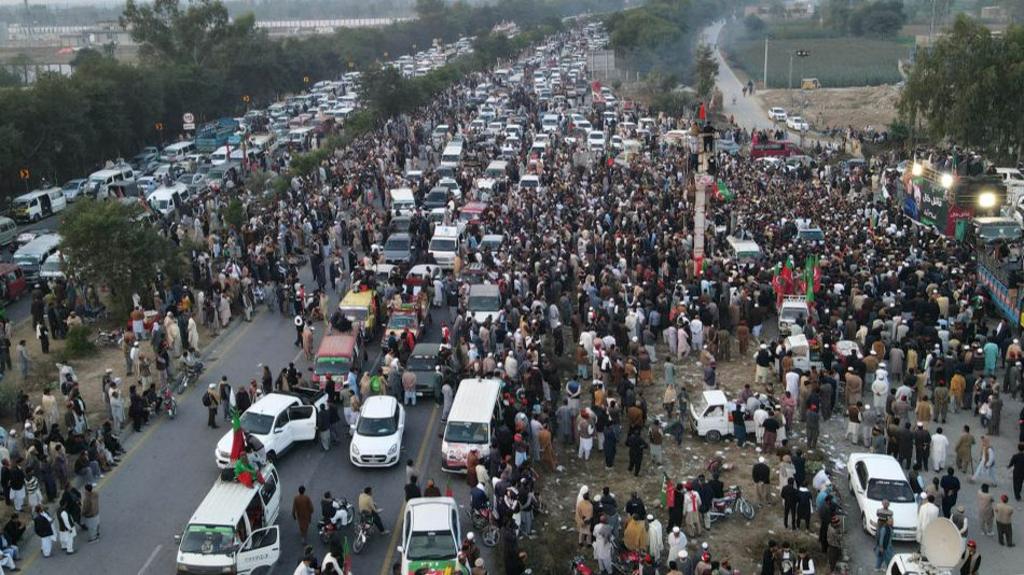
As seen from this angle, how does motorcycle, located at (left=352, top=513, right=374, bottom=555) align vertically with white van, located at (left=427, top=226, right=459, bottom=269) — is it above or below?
below

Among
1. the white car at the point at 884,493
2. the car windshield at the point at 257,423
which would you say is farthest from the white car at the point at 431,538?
the white car at the point at 884,493

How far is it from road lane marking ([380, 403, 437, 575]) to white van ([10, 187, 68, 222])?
2558cm

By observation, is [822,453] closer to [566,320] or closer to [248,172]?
[566,320]

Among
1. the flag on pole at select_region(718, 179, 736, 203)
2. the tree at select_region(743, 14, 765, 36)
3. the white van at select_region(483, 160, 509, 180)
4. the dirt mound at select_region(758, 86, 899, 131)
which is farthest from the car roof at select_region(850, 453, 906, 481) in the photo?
the tree at select_region(743, 14, 765, 36)

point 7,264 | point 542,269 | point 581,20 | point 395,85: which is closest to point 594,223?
point 542,269

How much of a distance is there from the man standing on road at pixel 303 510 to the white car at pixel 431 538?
1873mm

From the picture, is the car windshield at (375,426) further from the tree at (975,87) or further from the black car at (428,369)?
the tree at (975,87)

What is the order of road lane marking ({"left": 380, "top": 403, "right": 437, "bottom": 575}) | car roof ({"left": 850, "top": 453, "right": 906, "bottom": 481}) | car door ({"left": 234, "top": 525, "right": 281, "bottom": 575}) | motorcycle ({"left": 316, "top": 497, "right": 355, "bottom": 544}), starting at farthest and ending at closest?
car roof ({"left": 850, "top": 453, "right": 906, "bottom": 481}) → motorcycle ({"left": 316, "top": 497, "right": 355, "bottom": 544}) → road lane marking ({"left": 380, "top": 403, "right": 437, "bottom": 575}) → car door ({"left": 234, "top": 525, "right": 281, "bottom": 575})

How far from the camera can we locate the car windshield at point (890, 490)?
17250mm

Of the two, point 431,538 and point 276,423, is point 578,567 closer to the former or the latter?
point 431,538

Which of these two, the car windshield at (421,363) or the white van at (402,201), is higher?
the white van at (402,201)

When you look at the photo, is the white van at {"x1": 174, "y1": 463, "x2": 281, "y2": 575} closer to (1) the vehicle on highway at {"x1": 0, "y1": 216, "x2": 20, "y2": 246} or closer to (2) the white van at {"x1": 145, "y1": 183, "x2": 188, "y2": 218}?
(1) the vehicle on highway at {"x1": 0, "y1": 216, "x2": 20, "y2": 246}

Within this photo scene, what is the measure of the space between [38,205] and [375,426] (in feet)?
91.6

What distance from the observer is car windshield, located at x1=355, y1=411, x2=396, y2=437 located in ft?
65.9
